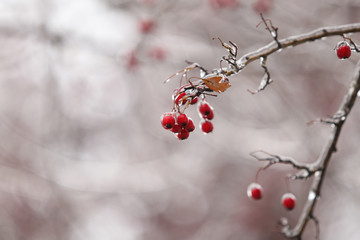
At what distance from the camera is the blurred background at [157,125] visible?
16.2 ft

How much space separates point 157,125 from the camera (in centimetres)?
1080

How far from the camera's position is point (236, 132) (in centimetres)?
645

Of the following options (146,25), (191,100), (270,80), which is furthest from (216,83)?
(146,25)

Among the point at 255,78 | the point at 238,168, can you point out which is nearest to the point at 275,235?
the point at 238,168

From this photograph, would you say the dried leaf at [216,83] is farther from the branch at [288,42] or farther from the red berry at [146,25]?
the red berry at [146,25]

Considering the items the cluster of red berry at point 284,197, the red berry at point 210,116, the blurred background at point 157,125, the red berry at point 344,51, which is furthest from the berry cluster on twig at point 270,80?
the blurred background at point 157,125

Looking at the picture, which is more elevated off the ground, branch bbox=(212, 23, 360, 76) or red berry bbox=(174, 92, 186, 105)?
branch bbox=(212, 23, 360, 76)

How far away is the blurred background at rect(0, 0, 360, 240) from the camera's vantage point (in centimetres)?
494

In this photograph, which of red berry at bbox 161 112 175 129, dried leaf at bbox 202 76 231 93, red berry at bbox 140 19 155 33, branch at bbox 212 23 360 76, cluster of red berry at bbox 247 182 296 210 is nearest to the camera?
dried leaf at bbox 202 76 231 93

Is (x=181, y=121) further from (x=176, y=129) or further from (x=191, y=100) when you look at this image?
(x=191, y=100)

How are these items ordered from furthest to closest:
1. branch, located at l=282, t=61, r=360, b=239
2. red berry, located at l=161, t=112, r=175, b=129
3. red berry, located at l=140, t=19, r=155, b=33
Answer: red berry, located at l=140, t=19, r=155, b=33 → branch, located at l=282, t=61, r=360, b=239 → red berry, located at l=161, t=112, r=175, b=129

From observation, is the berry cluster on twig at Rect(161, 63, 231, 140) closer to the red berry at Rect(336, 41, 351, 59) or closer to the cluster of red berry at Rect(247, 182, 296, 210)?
the red berry at Rect(336, 41, 351, 59)

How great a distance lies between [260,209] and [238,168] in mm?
1432

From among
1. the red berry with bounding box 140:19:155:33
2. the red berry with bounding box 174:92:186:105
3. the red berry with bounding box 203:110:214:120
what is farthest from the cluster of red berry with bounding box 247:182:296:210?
the red berry with bounding box 140:19:155:33
